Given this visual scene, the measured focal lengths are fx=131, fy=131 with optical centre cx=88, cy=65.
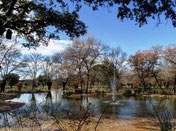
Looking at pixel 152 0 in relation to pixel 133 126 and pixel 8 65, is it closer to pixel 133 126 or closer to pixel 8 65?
pixel 133 126

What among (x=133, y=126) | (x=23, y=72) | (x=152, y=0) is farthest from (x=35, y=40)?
(x=23, y=72)

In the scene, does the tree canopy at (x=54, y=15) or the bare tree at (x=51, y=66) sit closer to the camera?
the tree canopy at (x=54, y=15)

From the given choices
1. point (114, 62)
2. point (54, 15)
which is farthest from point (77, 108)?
point (114, 62)

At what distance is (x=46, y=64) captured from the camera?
3134 centimetres

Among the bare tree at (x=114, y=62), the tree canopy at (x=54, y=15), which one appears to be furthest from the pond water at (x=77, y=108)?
the bare tree at (x=114, y=62)

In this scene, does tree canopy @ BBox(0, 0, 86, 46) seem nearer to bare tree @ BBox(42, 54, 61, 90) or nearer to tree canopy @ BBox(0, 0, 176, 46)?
tree canopy @ BBox(0, 0, 176, 46)

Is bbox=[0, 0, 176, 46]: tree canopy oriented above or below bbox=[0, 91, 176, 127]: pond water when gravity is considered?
above

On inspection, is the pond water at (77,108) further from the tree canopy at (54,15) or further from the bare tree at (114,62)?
the bare tree at (114,62)

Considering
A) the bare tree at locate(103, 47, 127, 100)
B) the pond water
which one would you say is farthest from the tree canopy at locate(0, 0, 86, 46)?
the bare tree at locate(103, 47, 127, 100)

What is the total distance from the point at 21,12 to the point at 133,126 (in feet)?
20.4

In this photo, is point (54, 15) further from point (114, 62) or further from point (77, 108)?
point (114, 62)

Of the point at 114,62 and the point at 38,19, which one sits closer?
the point at 38,19

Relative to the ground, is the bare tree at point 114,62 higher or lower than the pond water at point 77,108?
higher

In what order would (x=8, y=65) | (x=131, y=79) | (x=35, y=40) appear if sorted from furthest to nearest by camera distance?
(x=131, y=79) → (x=8, y=65) → (x=35, y=40)
